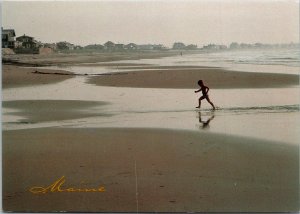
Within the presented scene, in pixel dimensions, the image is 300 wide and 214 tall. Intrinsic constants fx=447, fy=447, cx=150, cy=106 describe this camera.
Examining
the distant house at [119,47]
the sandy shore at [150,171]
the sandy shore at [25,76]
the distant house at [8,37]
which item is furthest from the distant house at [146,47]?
the distant house at [8,37]

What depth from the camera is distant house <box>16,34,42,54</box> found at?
182 inches

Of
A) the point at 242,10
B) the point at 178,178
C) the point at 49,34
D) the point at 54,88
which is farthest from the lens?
the point at 54,88

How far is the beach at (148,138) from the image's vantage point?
3.86 metres

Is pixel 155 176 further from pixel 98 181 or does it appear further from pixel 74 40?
pixel 74 40

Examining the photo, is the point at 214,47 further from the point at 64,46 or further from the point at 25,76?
the point at 25,76

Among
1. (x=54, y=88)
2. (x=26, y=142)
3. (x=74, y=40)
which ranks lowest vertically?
(x=26, y=142)

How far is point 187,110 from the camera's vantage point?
16.5ft

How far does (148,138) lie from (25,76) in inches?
63.7

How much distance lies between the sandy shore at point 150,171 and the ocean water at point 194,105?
0.17m

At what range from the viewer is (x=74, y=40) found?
4.70 metres

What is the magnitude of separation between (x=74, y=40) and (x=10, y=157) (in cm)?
137

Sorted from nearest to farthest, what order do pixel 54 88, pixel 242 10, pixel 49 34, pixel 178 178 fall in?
pixel 178 178 → pixel 242 10 → pixel 49 34 → pixel 54 88

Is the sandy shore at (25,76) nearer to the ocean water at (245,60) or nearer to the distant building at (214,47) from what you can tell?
the ocean water at (245,60)

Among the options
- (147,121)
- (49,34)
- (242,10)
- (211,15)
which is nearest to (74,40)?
(49,34)
